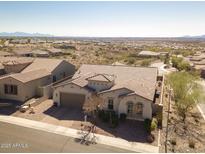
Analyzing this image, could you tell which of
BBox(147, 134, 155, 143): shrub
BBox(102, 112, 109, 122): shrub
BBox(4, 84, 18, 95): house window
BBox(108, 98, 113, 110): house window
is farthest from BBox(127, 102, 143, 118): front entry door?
BBox(4, 84, 18, 95): house window

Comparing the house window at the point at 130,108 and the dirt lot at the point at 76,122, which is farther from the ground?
the house window at the point at 130,108

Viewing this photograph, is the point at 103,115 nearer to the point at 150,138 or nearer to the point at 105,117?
the point at 105,117

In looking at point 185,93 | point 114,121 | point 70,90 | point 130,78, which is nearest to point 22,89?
point 70,90

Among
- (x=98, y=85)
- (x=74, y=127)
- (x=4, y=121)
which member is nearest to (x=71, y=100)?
(x=98, y=85)

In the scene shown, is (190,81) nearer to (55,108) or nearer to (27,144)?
(55,108)

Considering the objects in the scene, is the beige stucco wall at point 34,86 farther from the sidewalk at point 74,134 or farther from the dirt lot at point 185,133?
the dirt lot at point 185,133

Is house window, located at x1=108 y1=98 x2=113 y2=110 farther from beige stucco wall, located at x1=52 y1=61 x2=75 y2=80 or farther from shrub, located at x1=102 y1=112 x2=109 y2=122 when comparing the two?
Result: beige stucco wall, located at x1=52 y1=61 x2=75 y2=80

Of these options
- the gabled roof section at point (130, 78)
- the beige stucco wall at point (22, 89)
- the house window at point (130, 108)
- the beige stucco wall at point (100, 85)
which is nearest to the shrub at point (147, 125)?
the house window at point (130, 108)
